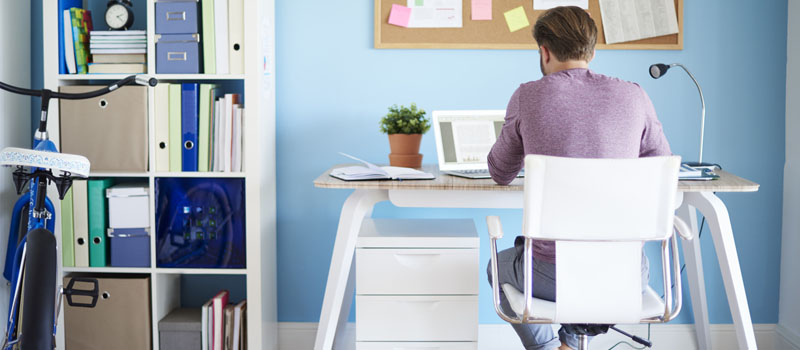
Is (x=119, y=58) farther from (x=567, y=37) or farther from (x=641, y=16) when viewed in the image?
(x=641, y=16)

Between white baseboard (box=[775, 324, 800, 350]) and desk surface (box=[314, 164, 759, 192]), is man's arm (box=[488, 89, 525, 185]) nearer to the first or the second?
desk surface (box=[314, 164, 759, 192])

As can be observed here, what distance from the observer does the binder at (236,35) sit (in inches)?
90.4

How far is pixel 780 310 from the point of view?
106 inches

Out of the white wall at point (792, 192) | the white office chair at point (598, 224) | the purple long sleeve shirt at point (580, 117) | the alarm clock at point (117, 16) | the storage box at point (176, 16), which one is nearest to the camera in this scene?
the white office chair at point (598, 224)

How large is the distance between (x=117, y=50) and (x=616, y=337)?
2.17m

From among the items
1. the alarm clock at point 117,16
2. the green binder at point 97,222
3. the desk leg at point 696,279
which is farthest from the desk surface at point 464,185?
the alarm clock at point 117,16

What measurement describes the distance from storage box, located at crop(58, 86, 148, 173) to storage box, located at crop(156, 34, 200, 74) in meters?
0.11

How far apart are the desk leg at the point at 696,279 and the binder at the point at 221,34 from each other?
67.3 inches

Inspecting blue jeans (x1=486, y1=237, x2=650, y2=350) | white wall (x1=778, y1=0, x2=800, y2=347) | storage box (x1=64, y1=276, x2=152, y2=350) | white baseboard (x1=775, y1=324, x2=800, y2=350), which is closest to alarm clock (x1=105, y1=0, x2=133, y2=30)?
storage box (x1=64, y1=276, x2=152, y2=350)

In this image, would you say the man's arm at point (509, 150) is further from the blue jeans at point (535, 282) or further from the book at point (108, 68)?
the book at point (108, 68)

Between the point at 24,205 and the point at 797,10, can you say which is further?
the point at 797,10

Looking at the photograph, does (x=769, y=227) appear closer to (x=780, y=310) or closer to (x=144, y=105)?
(x=780, y=310)

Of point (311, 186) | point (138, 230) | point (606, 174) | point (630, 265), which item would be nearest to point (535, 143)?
point (606, 174)

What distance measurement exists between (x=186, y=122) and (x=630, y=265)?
152 centimetres
